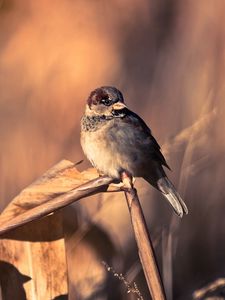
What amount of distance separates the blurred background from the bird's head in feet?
1.32

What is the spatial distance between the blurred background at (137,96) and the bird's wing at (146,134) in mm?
218

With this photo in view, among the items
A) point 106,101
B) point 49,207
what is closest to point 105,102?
point 106,101

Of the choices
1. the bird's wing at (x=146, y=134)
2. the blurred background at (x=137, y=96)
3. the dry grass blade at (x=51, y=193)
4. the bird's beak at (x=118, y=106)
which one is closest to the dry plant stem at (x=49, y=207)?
the dry grass blade at (x=51, y=193)

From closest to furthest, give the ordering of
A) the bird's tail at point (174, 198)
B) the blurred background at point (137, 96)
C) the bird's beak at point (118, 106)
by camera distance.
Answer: the bird's beak at point (118, 106), the bird's tail at point (174, 198), the blurred background at point (137, 96)

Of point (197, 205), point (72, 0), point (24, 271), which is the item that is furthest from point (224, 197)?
point (24, 271)

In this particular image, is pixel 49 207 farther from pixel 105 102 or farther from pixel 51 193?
pixel 105 102

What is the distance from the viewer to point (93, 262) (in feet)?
11.8

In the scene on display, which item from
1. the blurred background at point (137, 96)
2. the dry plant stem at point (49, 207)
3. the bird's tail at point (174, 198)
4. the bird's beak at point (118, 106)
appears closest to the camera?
the dry plant stem at point (49, 207)

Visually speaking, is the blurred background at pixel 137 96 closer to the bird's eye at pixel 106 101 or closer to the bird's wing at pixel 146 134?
the bird's wing at pixel 146 134

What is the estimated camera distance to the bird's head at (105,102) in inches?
142

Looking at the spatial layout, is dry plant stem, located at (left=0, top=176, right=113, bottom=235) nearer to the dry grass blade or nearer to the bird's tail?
the dry grass blade

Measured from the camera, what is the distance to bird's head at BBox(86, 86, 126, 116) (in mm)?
3598

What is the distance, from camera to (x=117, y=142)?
3785 millimetres

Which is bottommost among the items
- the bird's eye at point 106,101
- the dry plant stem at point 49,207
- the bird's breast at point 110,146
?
the dry plant stem at point 49,207
